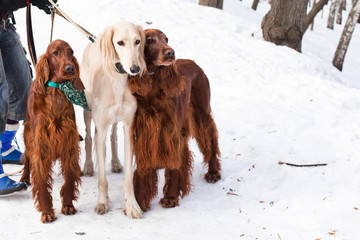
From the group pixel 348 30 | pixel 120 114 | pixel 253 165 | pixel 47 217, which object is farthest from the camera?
pixel 348 30

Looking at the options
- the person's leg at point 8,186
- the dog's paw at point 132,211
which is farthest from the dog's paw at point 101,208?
the person's leg at point 8,186

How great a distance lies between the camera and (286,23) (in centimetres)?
738

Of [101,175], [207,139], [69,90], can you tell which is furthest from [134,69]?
[207,139]

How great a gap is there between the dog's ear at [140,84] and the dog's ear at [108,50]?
163 millimetres

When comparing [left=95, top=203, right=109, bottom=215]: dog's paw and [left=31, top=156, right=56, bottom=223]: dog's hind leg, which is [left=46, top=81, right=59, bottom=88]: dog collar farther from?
[left=95, top=203, right=109, bottom=215]: dog's paw

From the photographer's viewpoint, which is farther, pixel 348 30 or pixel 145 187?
pixel 348 30

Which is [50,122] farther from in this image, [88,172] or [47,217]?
[88,172]

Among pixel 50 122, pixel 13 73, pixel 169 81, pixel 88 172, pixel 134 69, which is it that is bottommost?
pixel 88 172

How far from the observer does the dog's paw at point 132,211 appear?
301 cm

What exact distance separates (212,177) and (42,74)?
1.85 m

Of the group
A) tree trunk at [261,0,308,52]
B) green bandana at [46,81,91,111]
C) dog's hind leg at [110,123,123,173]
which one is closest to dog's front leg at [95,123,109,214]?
green bandana at [46,81,91,111]

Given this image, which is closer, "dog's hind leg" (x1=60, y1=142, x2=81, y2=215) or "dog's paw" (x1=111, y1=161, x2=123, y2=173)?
"dog's hind leg" (x1=60, y1=142, x2=81, y2=215)

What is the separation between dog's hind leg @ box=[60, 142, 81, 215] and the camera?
2.96 m

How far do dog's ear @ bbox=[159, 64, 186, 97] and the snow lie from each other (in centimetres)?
99
